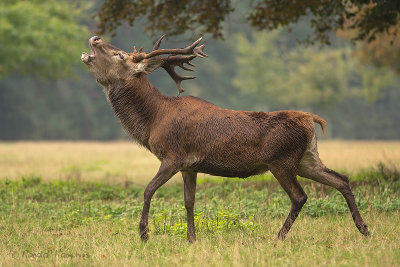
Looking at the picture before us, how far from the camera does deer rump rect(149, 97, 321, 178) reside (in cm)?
716

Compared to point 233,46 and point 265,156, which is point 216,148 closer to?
point 265,156

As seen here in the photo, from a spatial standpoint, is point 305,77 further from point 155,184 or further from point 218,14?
point 155,184

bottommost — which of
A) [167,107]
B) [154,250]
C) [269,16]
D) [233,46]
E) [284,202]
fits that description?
[154,250]

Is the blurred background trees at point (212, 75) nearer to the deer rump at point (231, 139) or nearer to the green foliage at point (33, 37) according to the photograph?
the green foliage at point (33, 37)

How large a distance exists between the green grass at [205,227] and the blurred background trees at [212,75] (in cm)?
1291

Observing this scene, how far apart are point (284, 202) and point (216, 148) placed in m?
2.90

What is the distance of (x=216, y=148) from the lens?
23.6 feet

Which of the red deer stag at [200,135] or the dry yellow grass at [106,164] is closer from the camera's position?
the red deer stag at [200,135]

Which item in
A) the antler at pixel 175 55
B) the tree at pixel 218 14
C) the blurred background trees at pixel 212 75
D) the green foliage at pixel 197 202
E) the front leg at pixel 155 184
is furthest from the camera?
the blurred background trees at pixel 212 75

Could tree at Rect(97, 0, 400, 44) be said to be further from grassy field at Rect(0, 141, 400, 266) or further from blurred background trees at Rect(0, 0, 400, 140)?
blurred background trees at Rect(0, 0, 400, 140)

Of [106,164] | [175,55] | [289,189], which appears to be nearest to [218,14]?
[175,55]

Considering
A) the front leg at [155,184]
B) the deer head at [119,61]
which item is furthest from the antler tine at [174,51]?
the front leg at [155,184]

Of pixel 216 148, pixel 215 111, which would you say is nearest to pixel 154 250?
pixel 216 148

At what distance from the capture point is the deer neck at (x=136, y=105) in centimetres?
752
